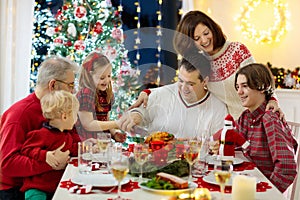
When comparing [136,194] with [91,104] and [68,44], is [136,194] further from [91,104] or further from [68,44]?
[68,44]

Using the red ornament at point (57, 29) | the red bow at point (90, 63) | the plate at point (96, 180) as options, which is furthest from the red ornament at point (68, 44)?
the plate at point (96, 180)

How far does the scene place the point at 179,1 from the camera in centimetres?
448

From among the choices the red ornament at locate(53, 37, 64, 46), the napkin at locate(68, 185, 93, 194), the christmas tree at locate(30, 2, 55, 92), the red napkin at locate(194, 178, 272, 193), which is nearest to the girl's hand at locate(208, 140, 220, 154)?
A: the red napkin at locate(194, 178, 272, 193)

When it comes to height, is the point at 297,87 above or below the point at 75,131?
above

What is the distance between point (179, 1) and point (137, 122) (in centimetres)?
220

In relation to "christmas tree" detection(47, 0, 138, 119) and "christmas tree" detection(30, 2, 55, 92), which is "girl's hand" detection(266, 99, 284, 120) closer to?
"christmas tree" detection(47, 0, 138, 119)

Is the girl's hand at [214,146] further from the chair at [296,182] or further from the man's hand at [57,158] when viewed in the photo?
the man's hand at [57,158]

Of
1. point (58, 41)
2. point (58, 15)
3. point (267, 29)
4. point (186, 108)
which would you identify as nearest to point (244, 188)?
point (186, 108)

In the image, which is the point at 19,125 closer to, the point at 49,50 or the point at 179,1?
the point at 49,50

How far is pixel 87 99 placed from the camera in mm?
2594

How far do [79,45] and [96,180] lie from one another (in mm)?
2707

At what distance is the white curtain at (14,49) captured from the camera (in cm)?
406

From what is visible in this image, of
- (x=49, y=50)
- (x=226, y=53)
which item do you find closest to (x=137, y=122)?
(x=226, y=53)

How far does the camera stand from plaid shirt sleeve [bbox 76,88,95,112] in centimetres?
259
